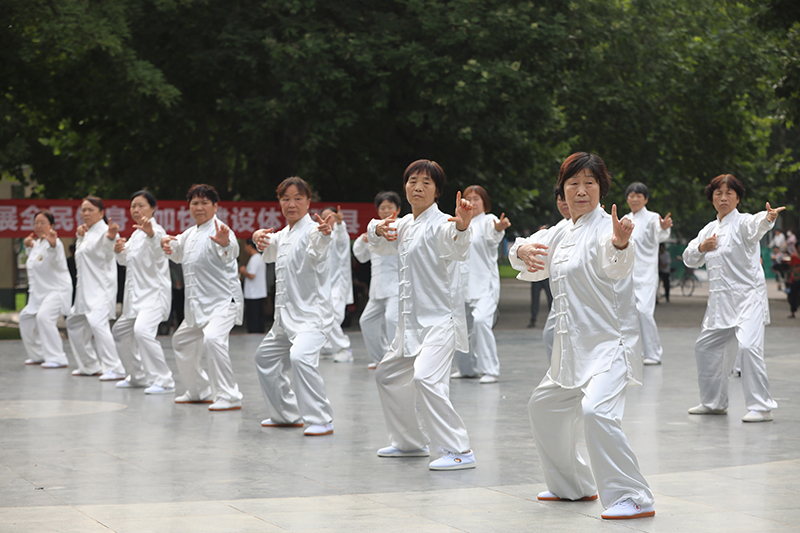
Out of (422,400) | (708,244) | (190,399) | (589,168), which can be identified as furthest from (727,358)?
(190,399)

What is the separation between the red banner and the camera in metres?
17.2

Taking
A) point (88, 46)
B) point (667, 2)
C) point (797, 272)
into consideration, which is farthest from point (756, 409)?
point (667, 2)

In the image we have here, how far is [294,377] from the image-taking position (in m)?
7.96

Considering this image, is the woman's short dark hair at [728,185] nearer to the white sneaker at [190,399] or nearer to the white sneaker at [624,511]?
the white sneaker at [624,511]

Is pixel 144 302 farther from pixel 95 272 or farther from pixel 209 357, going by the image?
pixel 209 357

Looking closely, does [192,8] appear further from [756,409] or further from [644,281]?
[756,409]

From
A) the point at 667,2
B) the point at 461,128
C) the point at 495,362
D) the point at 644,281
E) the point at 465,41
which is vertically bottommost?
the point at 495,362

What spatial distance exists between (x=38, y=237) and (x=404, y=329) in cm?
817

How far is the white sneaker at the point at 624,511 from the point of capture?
5043mm

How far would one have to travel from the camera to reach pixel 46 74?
18141 mm

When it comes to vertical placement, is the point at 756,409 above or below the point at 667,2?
below

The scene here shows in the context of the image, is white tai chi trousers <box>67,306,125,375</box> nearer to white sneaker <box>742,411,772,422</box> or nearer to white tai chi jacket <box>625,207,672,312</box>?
white tai chi jacket <box>625,207,672,312</box>

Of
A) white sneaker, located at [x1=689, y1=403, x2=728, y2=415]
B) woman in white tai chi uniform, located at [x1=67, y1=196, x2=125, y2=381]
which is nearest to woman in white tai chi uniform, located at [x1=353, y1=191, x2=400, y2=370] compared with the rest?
woman in white tai chi uniform, located at [x1=67, y1=196, x2=125, y2=381]

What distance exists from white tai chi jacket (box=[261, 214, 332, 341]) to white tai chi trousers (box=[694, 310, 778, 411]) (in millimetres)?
3239
